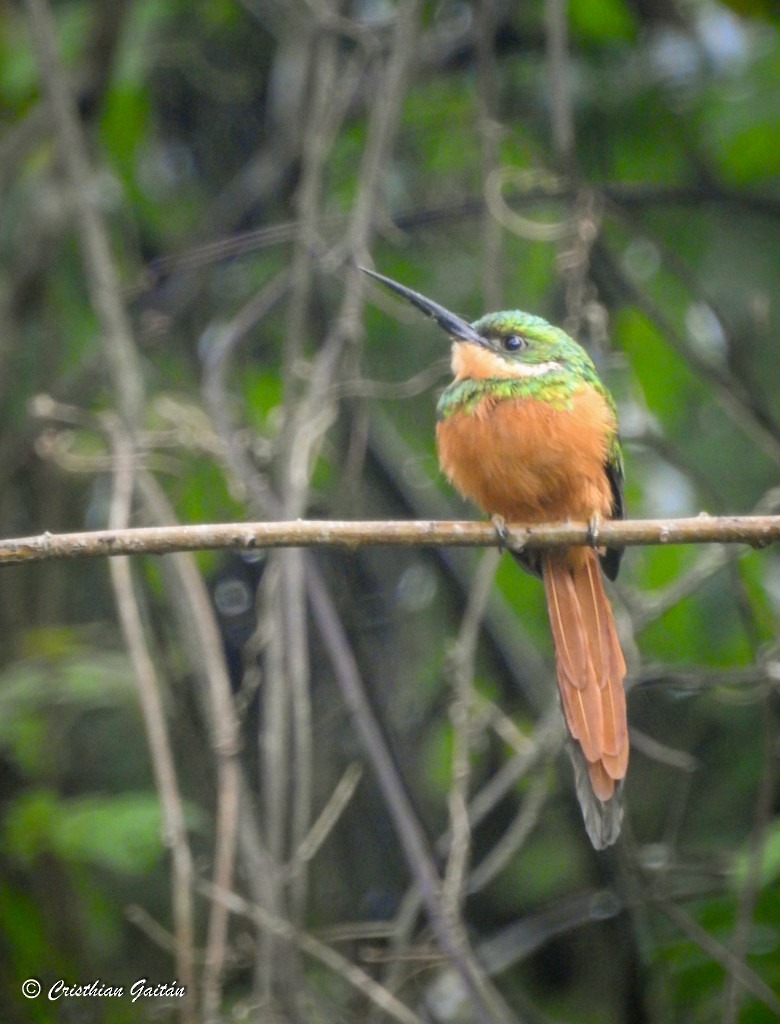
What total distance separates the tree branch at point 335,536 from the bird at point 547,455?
49 centimetres

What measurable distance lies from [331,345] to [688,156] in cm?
166

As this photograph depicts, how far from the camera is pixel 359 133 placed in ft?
14.7

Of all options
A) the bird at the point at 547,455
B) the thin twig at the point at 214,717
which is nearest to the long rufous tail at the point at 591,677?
the bird at the point at 547,455

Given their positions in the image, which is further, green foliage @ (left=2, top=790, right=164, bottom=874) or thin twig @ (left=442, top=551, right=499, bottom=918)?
green foliage @ (left=2, top=790, right=164, bottom=874)

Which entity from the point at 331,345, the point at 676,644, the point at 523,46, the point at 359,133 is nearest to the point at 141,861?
the point at 331,345

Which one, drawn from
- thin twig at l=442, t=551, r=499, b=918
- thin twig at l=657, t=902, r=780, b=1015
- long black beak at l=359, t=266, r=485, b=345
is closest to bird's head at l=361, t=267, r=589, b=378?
long black beak at l=359, t=266, r=485, b=345

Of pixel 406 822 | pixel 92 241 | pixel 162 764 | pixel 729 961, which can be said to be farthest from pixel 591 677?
pixel 92 241

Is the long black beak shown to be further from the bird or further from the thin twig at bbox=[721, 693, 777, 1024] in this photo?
the thin twig at bbox=[721, 693, 777, 1024]

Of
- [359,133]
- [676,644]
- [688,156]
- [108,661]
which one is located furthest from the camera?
[359,133]

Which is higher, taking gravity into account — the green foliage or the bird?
the bird

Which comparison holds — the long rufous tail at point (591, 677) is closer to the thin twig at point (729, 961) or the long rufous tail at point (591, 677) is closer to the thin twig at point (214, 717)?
the thin twig at point (729, 961)

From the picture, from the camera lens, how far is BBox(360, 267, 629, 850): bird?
2.90m

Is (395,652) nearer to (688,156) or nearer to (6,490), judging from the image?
(6,490)

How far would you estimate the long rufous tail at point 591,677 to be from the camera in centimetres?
259
